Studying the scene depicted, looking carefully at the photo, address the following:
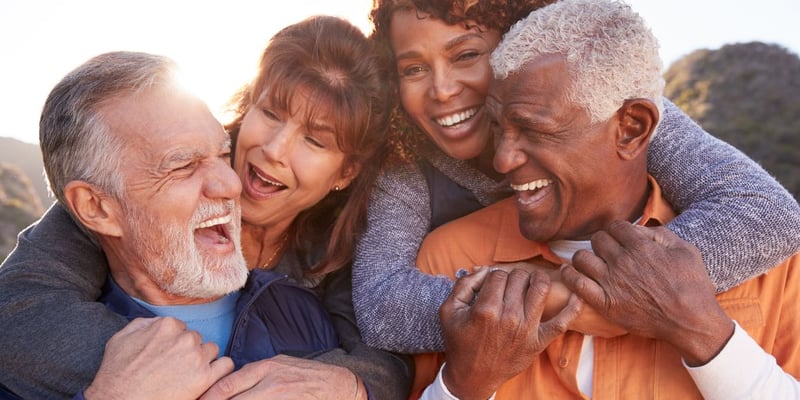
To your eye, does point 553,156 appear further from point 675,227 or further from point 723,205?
point 723,205

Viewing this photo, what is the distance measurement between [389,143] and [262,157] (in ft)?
1.84

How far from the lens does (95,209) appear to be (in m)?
2.74

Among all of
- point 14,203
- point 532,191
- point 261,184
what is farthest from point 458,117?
point 14,203

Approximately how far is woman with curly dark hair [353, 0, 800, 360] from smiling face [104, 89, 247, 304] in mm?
553

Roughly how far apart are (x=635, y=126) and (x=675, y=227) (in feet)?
1.20

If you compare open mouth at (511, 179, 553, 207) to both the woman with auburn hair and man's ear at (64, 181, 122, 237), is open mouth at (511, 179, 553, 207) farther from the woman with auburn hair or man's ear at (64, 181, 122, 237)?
man's ear at (64, 181, 122, 237)

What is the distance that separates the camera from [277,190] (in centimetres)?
323

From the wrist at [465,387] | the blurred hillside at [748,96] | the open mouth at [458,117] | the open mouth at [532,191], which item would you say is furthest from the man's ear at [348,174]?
the blurred hillside at [748,96]

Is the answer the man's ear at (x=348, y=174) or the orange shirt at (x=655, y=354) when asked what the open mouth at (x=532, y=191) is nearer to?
the orange shirt at (x=655, y=354)

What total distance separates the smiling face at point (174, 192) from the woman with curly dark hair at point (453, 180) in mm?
553

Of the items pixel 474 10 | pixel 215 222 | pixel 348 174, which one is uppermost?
pixel 474 10

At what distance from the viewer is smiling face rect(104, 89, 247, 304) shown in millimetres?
2680

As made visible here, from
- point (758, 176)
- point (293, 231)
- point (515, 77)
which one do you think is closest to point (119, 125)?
point (293, 231)

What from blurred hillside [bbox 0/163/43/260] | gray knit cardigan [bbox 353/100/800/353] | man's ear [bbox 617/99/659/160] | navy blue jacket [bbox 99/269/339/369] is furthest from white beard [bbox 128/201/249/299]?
blurred hillside [bbox 0/163/43/260]
